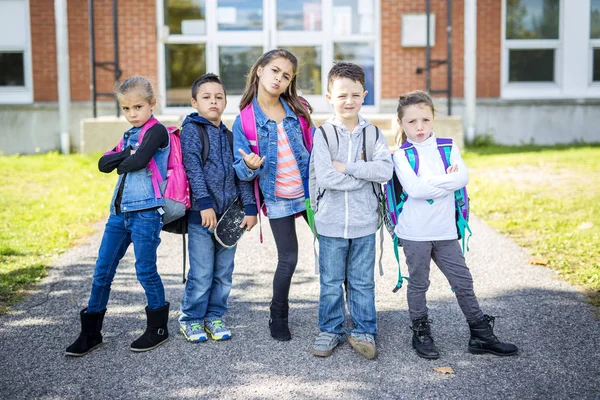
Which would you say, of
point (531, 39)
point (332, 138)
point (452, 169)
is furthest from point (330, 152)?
point (531, 39)

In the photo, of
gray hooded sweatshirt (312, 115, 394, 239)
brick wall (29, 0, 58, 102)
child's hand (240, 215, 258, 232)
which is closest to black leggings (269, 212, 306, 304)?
child's hand (240, 215, 258, 232)

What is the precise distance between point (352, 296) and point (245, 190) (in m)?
0.85

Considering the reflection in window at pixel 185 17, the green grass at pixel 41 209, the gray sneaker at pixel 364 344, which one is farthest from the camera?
the reflection in window at pixel 185 17

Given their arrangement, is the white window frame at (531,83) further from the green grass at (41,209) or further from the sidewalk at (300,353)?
the sidewalk at (300,353)

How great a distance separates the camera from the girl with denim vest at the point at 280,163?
4.01m

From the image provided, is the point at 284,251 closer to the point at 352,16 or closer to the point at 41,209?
the point at 41,209

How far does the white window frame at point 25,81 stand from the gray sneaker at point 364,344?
10.9 m

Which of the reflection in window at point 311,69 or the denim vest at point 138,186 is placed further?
the reflection in window at point 311,69

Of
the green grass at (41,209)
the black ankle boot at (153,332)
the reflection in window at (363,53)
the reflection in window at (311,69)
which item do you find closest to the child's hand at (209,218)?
the black ankle boot at (153,332)

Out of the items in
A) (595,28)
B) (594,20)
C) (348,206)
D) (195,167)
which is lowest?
(348,206)

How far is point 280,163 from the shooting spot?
13.2ft

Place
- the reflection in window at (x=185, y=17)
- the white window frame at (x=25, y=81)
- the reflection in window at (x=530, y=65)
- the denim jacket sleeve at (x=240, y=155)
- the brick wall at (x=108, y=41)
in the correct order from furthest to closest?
the reflection in window at (x=530, y=65)
the white window frame at (x=25, y=81)
the reflection in window at (x=185, y=17)
the brick wall at (x=108, y=41)
the denim jacket sleeve at (x=240, y=155)

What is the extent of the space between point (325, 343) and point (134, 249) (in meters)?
1.16

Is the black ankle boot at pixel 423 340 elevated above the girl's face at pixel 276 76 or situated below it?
below
